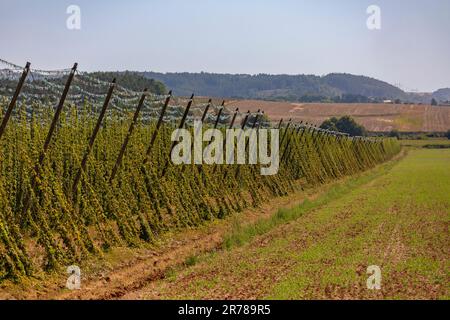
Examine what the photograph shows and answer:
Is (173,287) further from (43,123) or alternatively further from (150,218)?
(43,123)

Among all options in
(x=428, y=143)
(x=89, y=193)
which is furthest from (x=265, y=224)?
(x=428, y=143)

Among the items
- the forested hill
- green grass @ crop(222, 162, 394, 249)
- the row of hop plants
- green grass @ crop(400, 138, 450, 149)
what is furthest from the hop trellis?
green grass @ crop(400, 138, 450, 149)

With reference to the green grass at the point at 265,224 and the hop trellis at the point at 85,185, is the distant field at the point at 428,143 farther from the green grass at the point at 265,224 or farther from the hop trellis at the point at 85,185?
the hop trellis at the point at 85,185

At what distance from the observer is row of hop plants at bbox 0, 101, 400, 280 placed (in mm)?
11945

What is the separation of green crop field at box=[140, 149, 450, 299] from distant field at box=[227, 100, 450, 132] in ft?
341

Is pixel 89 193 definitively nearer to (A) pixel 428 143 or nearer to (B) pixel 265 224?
(B) pixel 265 224

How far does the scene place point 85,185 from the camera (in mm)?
14945

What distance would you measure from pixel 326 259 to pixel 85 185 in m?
6.04

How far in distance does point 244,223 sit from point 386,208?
6565mm

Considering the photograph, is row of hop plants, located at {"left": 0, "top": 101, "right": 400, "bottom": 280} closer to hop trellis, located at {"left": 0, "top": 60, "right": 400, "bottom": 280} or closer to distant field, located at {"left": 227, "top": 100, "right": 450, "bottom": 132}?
hop trellis, located at {"left": 0, "top": 60, "right": 400, "bottom": 280}

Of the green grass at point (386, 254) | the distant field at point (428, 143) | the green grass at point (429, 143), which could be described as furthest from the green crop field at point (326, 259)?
the distant field at point (428, 143)

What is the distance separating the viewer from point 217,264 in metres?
13.0

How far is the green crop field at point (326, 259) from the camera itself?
33.6ft
